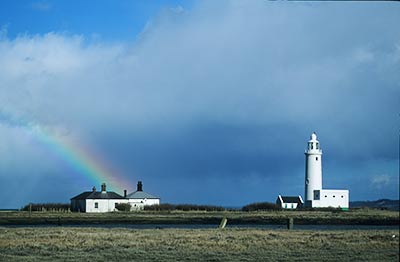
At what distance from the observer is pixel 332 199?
84.4m

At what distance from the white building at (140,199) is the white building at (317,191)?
21446 mm

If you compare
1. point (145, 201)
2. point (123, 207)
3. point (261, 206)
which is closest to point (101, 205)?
point (123, 207)

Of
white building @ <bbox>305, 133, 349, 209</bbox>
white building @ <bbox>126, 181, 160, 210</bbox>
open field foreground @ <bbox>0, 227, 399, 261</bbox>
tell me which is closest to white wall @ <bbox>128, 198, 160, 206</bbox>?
white building @ <bbox>126, 181, 160, 210</bbox>

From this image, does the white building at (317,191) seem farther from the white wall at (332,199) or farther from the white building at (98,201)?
the white building at (98,201)

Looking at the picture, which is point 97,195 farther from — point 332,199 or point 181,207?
point 332,199

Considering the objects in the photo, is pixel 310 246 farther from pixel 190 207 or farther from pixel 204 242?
pixel 190 207

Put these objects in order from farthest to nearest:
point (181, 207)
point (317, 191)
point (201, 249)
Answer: point (181, 207) → point (317, 191) → point (201, 249)

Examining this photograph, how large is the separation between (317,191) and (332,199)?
2.34 meters

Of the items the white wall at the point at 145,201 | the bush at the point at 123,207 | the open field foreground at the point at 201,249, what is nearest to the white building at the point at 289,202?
the white wall at the point at 145,201

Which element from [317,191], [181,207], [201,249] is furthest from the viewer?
[181,207]

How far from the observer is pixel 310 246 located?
21891mm

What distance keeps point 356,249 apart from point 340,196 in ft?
221

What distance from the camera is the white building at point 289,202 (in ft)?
294

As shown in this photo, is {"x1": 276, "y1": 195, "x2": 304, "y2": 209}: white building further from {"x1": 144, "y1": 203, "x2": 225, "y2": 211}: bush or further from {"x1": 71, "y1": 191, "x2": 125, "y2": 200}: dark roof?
{"x1": 71, "y1": 191, "x2": 125, "y2": 200}: dark roof
